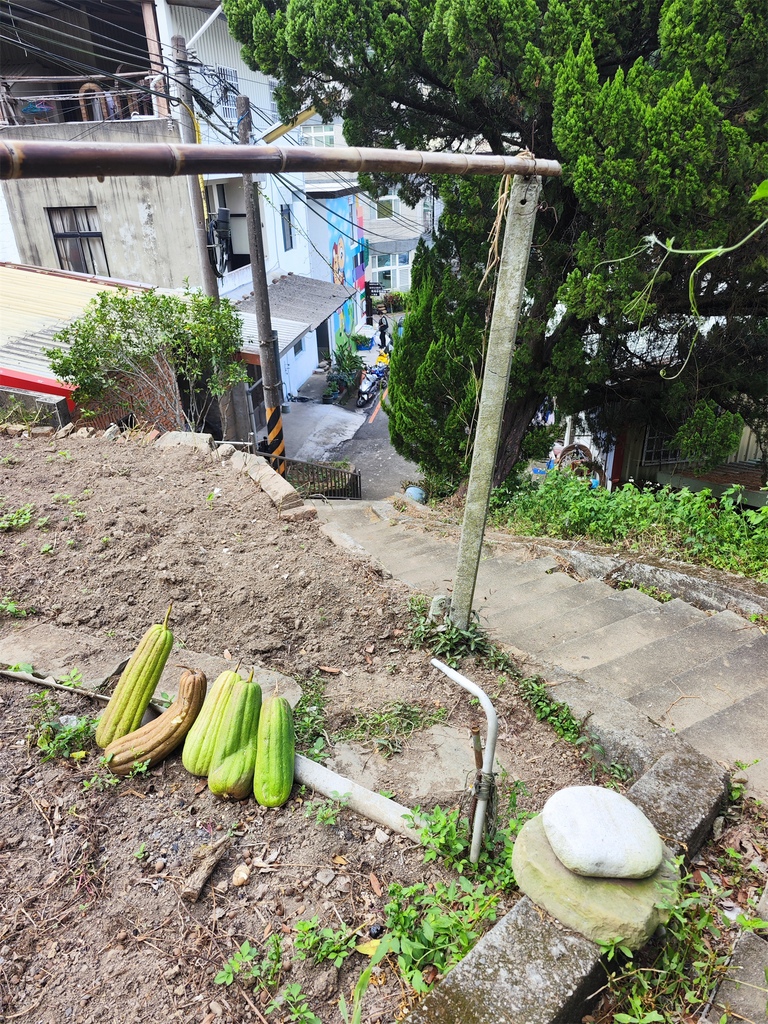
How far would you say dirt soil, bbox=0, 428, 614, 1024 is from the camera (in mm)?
2125

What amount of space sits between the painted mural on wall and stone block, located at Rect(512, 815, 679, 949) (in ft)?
70.8

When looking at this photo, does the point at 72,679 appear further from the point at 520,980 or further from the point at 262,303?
the point at 262,303

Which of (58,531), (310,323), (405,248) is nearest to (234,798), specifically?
(58,531)

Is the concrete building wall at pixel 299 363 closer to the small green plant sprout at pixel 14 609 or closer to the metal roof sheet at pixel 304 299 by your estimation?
the metal roof sheet at pixel 304 299

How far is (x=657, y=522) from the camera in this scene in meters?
6.06

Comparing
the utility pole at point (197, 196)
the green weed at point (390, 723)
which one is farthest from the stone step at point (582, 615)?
the utility pole at point (197, 196)

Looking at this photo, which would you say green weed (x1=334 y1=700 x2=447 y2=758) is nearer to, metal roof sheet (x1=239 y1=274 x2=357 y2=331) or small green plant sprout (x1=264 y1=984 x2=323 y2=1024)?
small green plant sprout (x1=264 y1=984 x2=323 y2=1024)

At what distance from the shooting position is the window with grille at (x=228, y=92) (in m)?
13.7

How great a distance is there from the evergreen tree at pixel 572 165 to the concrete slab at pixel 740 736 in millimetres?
3845

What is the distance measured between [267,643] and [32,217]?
1479cm

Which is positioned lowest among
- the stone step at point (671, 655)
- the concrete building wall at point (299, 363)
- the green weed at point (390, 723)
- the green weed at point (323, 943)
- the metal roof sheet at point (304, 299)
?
the concrete building wall at point (299, 363)

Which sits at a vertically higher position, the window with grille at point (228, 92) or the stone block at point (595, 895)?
the window with grille at point (228, 92)

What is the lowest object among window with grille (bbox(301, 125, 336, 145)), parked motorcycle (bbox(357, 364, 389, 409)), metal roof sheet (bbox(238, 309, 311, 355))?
parked motorcycle (bbox(357, 364, 389, 409))

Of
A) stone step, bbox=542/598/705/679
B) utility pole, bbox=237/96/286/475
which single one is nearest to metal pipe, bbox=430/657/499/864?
stone step, bbox=542/598/705/679
